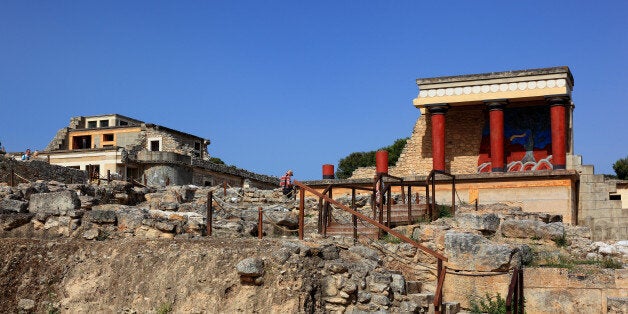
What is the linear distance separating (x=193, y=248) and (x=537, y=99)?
58.8 ft

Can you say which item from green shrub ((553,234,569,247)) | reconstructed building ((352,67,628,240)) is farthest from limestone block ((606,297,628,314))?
reconstructed building ((352,67,628,240))

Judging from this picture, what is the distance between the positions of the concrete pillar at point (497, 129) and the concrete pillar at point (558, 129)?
1.66 m

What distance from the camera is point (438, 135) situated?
2709 centimetres

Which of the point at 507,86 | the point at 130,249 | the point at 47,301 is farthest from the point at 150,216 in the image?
the point at 507,86

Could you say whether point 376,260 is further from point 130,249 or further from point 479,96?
point 479,96

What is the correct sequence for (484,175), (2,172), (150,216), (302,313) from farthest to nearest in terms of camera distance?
(2,172)
(484,175)
(150,216)
(302,313)

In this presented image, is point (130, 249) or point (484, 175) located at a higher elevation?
point (484, 175)

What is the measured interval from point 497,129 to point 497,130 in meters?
0.05

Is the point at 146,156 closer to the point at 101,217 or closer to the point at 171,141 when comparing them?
the point at 171,141

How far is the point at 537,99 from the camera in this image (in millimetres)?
26422

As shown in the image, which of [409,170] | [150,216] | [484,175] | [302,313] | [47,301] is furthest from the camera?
[409,170]

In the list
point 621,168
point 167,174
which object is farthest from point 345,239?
point 621,168

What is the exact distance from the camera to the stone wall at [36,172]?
24.9 metres

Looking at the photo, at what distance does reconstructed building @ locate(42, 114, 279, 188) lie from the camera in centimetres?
4156
